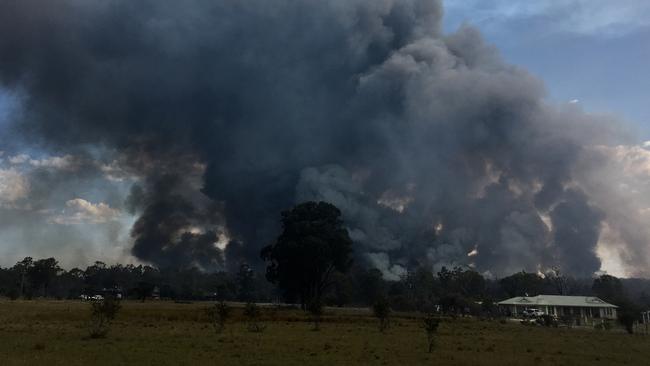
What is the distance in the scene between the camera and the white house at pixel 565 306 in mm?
112000

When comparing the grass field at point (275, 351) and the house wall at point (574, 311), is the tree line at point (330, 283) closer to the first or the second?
the house wall at point (574, 311)

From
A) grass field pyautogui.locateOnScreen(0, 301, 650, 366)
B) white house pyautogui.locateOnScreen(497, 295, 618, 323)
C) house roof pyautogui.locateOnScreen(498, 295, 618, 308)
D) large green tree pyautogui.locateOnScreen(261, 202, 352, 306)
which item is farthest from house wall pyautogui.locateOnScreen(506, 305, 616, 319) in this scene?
A: grass field pyautogui.locateOnScreen(0, 301, 650, 366)

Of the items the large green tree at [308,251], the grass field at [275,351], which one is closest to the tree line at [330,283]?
the large green tree at [308,251]

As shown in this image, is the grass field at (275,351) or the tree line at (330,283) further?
the tree line at (330,283)

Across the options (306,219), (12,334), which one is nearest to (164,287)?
(306,219)

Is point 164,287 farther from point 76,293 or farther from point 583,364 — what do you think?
point 583,364

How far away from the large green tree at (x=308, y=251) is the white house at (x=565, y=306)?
43.9 metres

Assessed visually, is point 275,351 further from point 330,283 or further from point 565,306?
point 565,306

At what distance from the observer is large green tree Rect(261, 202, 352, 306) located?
301 feet

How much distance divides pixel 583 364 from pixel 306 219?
7315cm

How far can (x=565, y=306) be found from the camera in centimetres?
11494

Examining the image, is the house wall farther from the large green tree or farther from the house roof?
the large green tree

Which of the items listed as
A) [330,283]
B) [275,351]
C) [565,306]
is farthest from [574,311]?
[275,351]

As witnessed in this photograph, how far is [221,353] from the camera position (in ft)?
92.9
